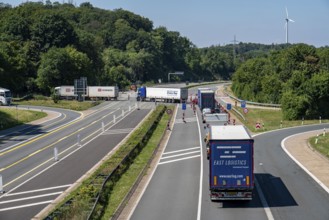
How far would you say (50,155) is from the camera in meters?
43.1

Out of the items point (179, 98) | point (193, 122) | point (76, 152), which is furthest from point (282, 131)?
point (179, 98)

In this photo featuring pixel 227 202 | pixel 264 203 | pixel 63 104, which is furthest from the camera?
pixel 63 104

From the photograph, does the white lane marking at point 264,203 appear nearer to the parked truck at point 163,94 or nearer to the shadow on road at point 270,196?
the shadow on road at point 270,196

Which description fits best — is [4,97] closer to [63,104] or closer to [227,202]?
[63,104]

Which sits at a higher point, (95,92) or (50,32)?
(50,32)

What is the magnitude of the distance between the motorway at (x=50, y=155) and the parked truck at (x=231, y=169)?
8.69 meters

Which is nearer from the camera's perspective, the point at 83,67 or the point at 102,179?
the point at 102,179

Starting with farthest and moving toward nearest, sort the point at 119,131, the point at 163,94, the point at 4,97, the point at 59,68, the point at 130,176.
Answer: the point at 59,68, the point at 163,94, the point at 4,97, the point at 119,131, the point at 130,176

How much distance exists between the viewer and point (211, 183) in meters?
24.8

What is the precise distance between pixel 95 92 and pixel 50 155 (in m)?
68.0

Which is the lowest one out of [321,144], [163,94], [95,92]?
[321,144]

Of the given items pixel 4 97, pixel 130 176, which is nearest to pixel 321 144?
pixel 130 176

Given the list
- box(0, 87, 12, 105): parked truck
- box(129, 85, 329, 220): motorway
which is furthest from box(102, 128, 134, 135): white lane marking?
box(0, 87, 12, 105): parked truck

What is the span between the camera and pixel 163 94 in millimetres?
105188
